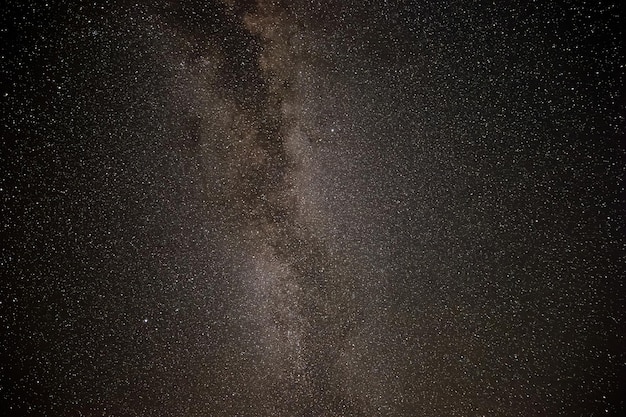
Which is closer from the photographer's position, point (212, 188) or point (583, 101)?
point (583, 101)

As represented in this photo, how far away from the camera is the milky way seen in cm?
121

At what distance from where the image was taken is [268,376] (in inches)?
56.7

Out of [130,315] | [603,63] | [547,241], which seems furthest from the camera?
[130,315]

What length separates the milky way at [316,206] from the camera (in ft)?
3.97

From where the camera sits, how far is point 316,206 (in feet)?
4.31

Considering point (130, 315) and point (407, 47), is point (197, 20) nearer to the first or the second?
point (407, 47)

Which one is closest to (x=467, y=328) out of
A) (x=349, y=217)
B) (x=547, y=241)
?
(x=547, y=241)

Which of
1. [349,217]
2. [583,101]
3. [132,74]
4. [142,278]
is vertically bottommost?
[142,278]

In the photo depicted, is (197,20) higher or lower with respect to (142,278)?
higher

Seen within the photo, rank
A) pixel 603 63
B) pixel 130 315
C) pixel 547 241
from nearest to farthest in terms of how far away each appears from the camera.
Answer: pixel 603 63
pixel 547 241
pixel 130 315

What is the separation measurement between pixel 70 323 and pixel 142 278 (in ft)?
1.27

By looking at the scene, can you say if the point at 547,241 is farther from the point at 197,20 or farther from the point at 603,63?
the point at 197,20

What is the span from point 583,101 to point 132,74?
157 centimetres

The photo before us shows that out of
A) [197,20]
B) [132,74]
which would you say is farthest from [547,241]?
[132,74]
